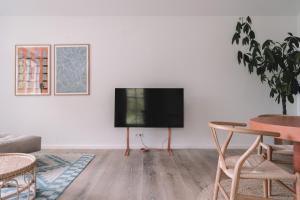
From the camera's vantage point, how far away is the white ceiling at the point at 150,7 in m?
3.75

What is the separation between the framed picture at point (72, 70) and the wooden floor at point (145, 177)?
1309 millimetres

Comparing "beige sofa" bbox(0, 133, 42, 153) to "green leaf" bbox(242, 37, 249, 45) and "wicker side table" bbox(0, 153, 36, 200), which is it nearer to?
"wicker side table" bbox(0, 153, 36, 200)

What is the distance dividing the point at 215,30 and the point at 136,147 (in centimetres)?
271

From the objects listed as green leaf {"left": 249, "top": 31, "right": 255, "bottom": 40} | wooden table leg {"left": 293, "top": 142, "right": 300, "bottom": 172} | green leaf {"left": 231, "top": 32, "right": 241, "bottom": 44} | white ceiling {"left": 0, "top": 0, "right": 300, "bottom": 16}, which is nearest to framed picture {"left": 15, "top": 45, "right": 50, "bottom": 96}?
white ceiling {"left": 0, "top": 0, "right": 300, "bottom": 16}

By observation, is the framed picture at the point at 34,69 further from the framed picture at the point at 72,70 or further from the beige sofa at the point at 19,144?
the beige sofa at the point at 19,144

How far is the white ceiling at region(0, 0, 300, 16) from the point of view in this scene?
375 cm

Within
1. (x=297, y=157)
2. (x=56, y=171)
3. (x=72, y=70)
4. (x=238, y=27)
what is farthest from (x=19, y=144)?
(x=238, y=27)

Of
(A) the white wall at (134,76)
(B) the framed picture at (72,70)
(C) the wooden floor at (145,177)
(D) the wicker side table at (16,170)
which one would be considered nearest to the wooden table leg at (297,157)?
(C) the wooden floor at (145,177)

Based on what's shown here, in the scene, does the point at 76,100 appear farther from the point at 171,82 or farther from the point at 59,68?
the point at 171,82

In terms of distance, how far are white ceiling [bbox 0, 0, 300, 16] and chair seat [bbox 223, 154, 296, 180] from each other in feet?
10.2

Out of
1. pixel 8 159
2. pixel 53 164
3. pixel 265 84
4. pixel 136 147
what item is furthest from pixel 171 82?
pixel 8 159

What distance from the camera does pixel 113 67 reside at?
13.2 ft

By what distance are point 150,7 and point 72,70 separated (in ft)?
6.14

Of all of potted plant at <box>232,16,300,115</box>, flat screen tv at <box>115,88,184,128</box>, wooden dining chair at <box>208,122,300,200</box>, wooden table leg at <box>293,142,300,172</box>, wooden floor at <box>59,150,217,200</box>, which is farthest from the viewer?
flat screen tv at <box>115,88,184,128</box>
